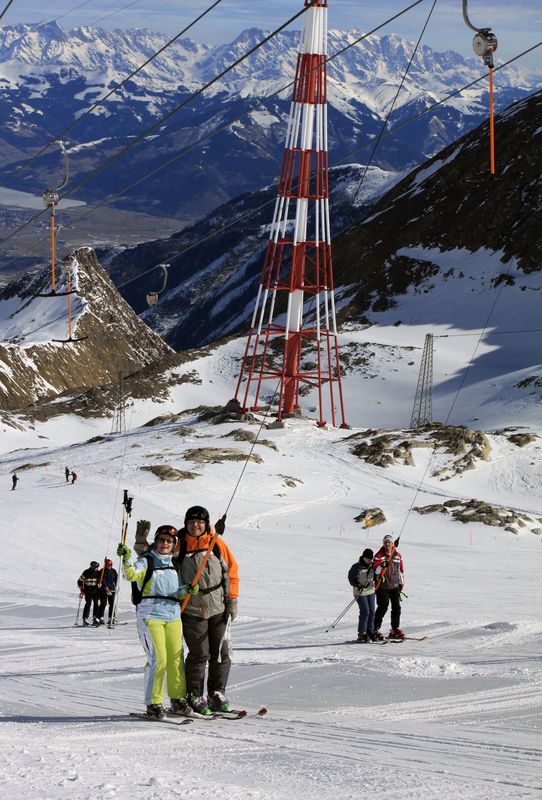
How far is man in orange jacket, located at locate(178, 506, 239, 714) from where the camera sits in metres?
12.0

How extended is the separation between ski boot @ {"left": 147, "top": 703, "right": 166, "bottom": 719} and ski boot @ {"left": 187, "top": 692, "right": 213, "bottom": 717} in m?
0.36

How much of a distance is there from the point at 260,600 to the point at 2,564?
11.0 metres

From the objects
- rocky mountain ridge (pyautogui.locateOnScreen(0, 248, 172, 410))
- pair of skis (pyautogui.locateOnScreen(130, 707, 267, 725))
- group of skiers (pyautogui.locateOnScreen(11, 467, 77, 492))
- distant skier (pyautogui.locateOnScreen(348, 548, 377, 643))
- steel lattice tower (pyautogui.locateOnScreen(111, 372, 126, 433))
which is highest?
rocky mountain ridge (pyautogui.locateOnScreen(0, 248, 172, 410))

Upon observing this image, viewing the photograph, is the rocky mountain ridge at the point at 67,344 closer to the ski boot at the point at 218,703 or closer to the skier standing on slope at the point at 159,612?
the ski boot at the point at 218,703

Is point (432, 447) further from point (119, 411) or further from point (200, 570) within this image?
point (200, 570)

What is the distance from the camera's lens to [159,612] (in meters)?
11.7

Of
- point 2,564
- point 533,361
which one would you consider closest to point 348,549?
point 2,564

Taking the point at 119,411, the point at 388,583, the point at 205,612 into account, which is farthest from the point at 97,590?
the point at 119,411

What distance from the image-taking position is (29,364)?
420 feet

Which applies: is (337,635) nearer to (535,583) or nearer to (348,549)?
(535,583)

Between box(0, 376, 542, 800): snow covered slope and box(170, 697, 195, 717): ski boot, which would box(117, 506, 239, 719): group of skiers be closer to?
box(170, 697, 195, 717): ski boot

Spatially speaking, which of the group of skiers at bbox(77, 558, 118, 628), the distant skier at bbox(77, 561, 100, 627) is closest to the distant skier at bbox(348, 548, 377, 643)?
the group of skiers at bbox(77, 558, 118, 628)

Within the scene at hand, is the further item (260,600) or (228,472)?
(228,472)

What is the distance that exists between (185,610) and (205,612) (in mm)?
205
